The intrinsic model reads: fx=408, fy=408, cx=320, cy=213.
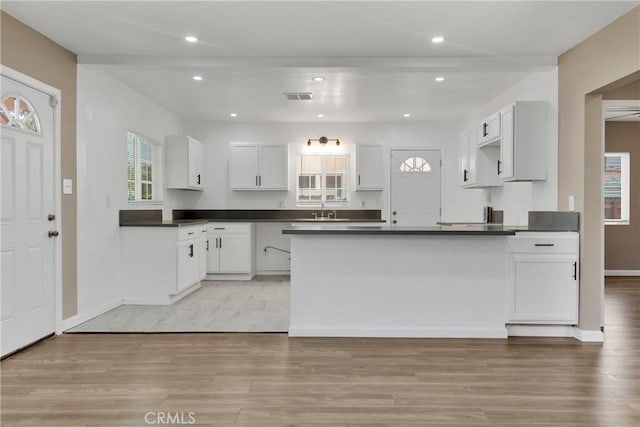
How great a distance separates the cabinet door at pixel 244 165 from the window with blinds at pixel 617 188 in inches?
220

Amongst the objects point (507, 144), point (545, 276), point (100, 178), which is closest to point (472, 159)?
point (507, 144)

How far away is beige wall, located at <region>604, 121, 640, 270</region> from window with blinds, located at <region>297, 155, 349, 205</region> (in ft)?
13.7

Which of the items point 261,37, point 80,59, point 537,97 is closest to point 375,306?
A: point 261,37

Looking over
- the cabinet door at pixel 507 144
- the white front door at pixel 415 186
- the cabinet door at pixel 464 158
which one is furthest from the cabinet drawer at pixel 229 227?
the cabinet door at pixel 507 144

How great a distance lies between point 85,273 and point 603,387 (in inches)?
165

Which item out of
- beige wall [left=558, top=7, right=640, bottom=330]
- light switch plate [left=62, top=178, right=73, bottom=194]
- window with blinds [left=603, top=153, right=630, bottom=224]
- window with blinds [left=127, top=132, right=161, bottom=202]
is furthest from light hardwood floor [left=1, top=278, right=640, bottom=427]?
window with blinds [left=603, top=153, right=630, bottom=224]

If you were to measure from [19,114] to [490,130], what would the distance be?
4.32m

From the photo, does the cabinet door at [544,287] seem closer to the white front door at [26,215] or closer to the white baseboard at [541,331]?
the white baseboard at [541,331]

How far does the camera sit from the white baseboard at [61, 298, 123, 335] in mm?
3547

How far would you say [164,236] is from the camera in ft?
15.0

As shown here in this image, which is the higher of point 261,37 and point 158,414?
point 261,37

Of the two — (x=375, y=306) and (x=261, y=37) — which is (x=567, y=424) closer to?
(x=375, y=306)

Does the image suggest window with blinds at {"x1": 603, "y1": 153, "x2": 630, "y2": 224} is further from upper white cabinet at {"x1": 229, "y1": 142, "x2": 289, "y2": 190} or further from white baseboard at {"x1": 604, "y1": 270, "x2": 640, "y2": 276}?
upper white cabinet at {"x1": 229, "y1": 142, "x2": 289, "y2": 190}

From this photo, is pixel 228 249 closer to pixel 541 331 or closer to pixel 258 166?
pixel 258 166
